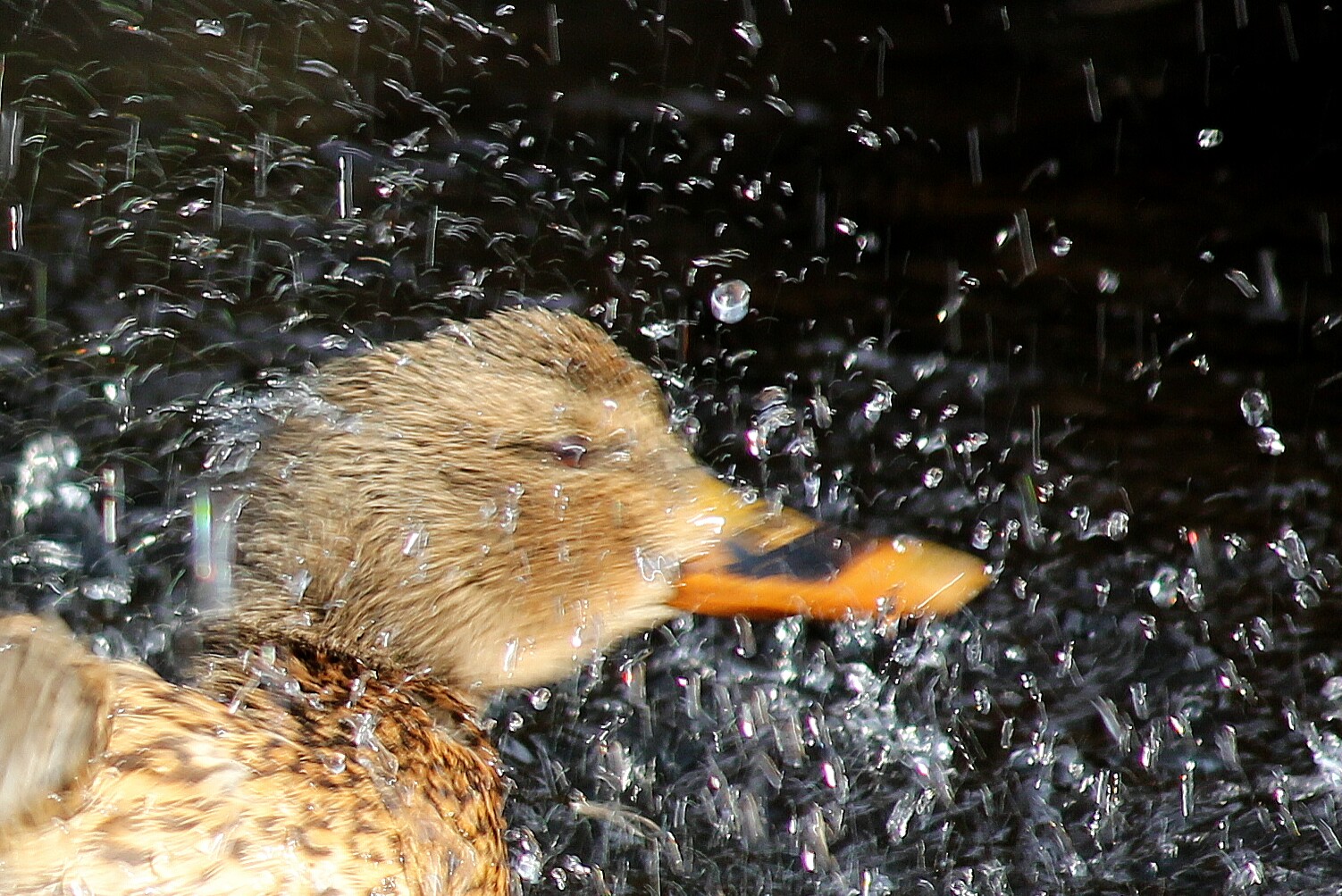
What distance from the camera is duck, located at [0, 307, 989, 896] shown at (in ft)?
7.13

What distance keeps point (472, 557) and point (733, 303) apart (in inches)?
52.7

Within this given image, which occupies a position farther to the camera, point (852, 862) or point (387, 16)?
point (387, 16)

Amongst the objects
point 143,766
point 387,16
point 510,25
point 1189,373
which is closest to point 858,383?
point 1189,373

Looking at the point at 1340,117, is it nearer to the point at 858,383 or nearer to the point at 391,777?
the point at 858,383

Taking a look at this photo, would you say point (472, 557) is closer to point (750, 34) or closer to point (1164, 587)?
point (1164, 587)

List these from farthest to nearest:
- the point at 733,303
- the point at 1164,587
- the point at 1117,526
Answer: the point at 733,303, the point at 1117,526, the point at 1164,587

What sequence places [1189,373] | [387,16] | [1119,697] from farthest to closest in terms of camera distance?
1. [387,16]
2. [1189,373]
3. [1119,697]

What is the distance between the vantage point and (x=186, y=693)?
6.31ft

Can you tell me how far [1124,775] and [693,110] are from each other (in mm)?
2042

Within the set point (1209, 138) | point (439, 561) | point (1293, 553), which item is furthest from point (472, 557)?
point (1209, 138)

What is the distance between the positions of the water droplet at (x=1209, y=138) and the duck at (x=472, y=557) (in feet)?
4.62

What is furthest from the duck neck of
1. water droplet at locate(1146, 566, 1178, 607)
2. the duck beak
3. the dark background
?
water droplet at locate(1146, 566, 1178, 607)

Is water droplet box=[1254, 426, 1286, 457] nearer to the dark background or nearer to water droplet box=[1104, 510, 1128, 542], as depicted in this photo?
the dark background

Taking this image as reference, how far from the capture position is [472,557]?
7.89ft
